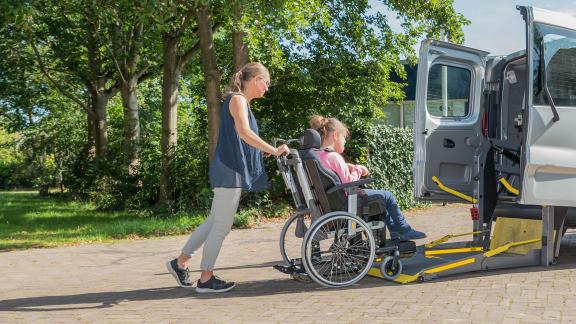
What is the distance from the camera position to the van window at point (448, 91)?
7482 mm

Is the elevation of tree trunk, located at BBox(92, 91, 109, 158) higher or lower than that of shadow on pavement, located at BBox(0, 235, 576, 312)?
higher

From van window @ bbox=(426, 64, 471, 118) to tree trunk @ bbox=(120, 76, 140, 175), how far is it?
1093cm

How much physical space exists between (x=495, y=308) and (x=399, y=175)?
10493 millimetres

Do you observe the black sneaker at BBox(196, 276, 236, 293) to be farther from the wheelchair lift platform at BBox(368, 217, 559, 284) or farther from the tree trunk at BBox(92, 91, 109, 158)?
the tree trunk at BBox(92, 91, 109, 158)

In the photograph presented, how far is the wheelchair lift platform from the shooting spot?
20.5 ft

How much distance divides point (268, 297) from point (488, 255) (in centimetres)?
217

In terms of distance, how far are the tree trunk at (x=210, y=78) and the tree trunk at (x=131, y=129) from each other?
4.01 metres

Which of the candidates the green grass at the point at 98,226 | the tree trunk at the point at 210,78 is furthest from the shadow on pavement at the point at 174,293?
the tree trunk at the point at 210,78

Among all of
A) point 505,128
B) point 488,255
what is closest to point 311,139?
point 488,255

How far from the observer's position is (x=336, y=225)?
6027mm

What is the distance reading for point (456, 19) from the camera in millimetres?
15523

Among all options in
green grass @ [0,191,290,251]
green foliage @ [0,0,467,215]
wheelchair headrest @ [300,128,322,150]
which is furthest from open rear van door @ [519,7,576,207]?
green grass @ [0,191,290,251]

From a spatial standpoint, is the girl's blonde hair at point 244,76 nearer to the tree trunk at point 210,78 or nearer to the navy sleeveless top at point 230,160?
the navy sleeveless top at point 230,160

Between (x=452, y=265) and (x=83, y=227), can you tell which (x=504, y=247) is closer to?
(x=452, y=265)
